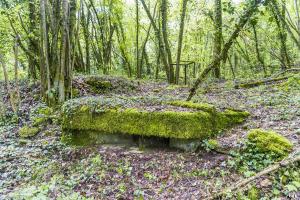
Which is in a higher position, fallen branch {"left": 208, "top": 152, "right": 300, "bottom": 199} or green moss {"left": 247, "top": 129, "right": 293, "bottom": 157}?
green moss {"left": 247, "top": 129, "right": 293, "bottom": 157}

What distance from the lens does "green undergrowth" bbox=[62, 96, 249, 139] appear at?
4504mm

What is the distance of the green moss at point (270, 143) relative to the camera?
366cm

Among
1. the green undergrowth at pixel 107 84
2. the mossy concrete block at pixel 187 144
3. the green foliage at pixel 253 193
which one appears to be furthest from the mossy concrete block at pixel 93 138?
the green undergrowth at pixel 107 84

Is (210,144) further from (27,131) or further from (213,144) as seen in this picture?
(27,131)

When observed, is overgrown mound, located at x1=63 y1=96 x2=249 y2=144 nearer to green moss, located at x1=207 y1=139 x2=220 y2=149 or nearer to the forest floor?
green moss, located at x1=207 y1=139 x2=220 y2=149

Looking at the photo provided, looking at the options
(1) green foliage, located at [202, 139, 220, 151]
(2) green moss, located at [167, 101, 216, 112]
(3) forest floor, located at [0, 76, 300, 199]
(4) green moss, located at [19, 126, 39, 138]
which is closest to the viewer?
(3) forest floor, located at [0, 76, 300, 199]

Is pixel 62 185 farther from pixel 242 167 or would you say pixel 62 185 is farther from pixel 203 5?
pixel 203 5

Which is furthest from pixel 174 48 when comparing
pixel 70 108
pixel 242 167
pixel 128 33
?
pixel 242 167

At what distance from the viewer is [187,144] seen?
454cm

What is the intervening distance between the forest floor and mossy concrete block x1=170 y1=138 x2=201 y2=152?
118mm

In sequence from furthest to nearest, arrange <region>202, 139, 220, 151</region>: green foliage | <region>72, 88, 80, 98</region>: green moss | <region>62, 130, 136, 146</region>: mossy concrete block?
<region>72, 88, 80, 98</region>: green moss, <region>62, 130, 136, 146</region>: mossy concrete block, <region>202, 139, 220, 151</region>: green foliage

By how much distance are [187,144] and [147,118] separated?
82cm

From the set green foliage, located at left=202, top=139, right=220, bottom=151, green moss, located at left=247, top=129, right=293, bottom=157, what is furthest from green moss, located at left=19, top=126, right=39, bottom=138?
green moss, located at left=247, top=129, right=293, bottom=157

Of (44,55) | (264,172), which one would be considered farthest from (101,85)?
(264,172)
